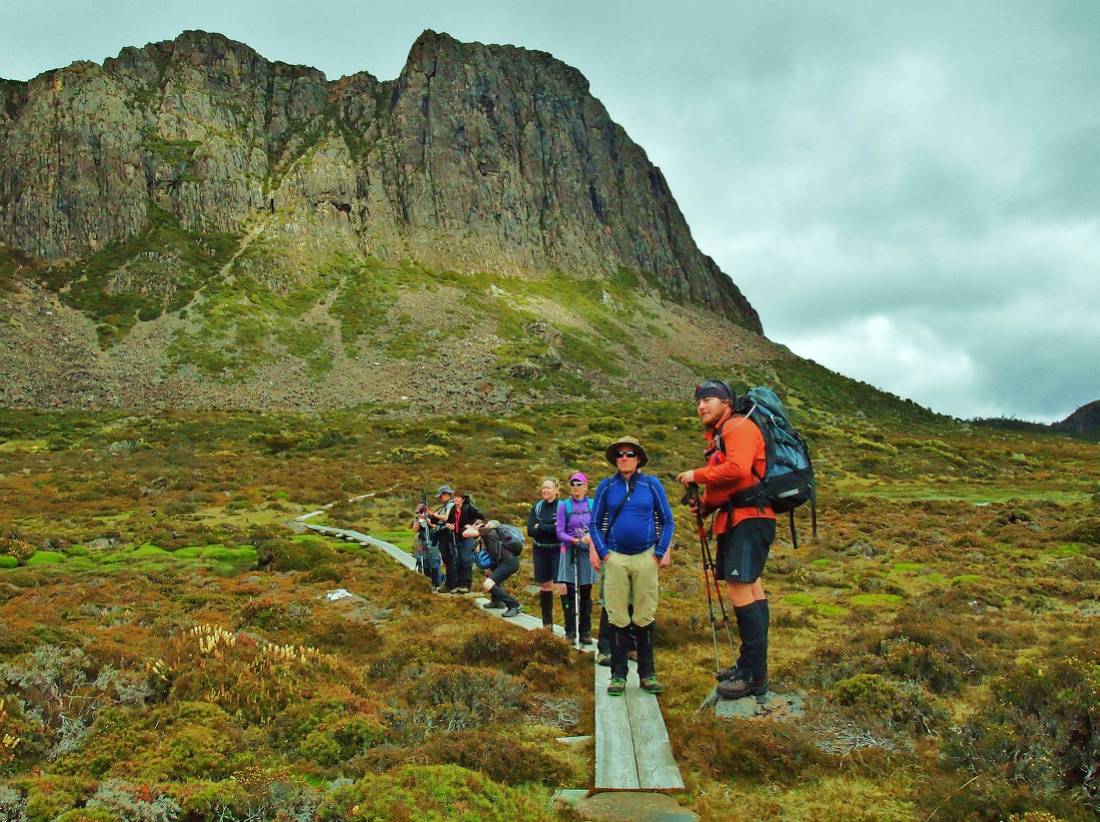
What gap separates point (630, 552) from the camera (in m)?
6.98

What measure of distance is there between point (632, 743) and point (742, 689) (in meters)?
1.38

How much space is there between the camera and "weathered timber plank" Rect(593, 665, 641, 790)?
504 centimetres

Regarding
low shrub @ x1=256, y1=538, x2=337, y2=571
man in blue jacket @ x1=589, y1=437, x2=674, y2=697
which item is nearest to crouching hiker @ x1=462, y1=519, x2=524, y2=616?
man in blue jacket @ x1=589, y1=437, x2=674, y2=697

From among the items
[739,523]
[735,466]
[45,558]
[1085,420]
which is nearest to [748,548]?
[739,523]

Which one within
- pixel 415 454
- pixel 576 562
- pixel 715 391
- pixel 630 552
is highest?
pixel 415 454

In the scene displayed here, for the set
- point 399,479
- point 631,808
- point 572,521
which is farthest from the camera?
point 399,479

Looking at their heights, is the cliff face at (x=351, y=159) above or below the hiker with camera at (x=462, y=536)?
above

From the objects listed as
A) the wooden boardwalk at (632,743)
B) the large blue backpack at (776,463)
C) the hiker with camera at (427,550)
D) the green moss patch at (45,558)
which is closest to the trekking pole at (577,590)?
the wooden boardwalk at (632,743)

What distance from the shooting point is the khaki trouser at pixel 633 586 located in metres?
6.94

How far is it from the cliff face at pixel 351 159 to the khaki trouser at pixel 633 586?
86.6 metres

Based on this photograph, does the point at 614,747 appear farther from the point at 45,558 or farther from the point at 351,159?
the point at 351,159

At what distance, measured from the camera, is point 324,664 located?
7.67m

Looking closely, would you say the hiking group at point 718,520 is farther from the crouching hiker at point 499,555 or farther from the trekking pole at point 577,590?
the crouching hiker at point 499,555

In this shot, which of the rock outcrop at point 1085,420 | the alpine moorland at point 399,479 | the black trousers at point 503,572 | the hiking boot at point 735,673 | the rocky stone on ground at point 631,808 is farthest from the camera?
the rock outcrop at point 1085,420
